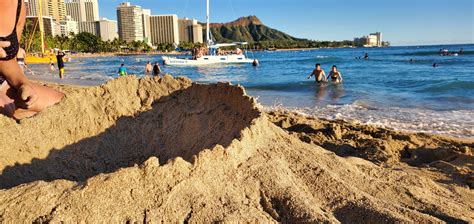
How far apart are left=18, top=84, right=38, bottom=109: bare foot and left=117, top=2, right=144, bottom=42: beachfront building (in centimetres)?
15478

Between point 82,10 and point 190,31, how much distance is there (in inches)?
2151

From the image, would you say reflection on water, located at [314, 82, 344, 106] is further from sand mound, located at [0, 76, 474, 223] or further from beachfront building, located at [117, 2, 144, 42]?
beachfront building, located at [117, 2, 144, 42]

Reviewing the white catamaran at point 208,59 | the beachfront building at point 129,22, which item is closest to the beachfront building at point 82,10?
the beachfront building at point 129,22

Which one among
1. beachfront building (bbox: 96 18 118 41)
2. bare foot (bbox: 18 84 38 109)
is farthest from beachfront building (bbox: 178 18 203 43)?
bare foot (bbox: 18 84 38 109)

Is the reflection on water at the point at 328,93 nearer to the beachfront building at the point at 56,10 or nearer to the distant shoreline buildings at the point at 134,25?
the beachfront building at the point at 56,10

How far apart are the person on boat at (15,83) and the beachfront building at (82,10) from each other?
17880 centimetres

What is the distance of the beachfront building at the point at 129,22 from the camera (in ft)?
496

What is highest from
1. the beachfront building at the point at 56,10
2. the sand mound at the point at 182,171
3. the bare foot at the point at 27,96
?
the beachfront building at the point at 56,10

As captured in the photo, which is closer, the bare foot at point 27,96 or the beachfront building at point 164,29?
the bare foot at point 27,96

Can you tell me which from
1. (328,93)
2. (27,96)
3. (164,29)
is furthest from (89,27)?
(27,96)

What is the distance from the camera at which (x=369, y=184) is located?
233 centimetres

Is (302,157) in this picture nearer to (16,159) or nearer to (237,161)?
(237,161)

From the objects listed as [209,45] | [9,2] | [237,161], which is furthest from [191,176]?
[209,45]

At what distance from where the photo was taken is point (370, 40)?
150m
